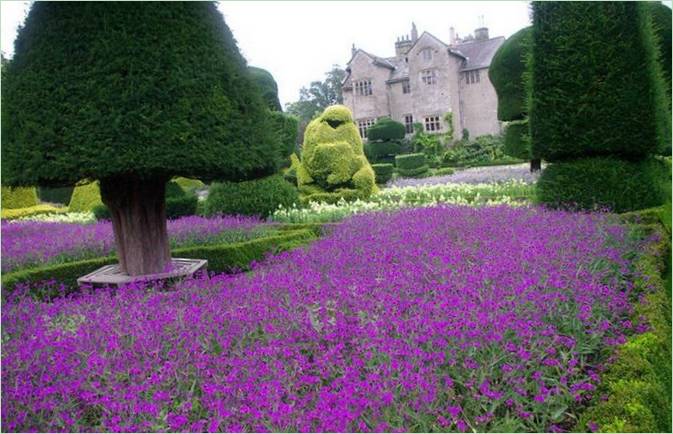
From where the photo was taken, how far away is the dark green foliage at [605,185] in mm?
8391

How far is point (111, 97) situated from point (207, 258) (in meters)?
2.78

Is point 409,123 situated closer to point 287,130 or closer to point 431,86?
point 431,86

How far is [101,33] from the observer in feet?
17.4

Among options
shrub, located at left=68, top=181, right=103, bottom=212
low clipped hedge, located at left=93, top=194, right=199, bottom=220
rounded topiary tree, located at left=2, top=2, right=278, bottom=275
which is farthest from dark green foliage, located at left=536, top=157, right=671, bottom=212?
shrub, located at left=68, top=181, right=103, bottom=212

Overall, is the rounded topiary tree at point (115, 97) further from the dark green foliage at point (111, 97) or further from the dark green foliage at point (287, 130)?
the dark green foliage at point (287, 130)

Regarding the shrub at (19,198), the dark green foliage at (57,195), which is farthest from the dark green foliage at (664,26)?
the dark green foliage at (57,195)

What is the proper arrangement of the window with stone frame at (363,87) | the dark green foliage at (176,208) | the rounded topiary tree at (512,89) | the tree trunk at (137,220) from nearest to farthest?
1. the tree trunk at (137,220)
2. the dark green foliage at (176,208)
3. the rounded topiary tree at (512,89)
4. the window with stone frame at (363,87)

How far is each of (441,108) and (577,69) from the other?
32.5 metres

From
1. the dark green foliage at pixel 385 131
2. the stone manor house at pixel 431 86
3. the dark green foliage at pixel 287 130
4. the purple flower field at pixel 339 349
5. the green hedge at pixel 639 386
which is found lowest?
the green hedge at pixel 639 386

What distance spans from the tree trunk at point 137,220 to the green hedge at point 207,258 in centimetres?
92

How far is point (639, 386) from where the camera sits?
8.64ft

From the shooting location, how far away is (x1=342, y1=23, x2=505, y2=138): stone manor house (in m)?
39.9

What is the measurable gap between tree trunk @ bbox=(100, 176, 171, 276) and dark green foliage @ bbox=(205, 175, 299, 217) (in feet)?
16.3

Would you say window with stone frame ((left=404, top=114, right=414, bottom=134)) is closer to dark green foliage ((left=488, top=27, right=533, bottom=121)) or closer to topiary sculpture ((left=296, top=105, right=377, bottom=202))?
dark green foliage ((left=488, top=27, right=533, bottom=121))
